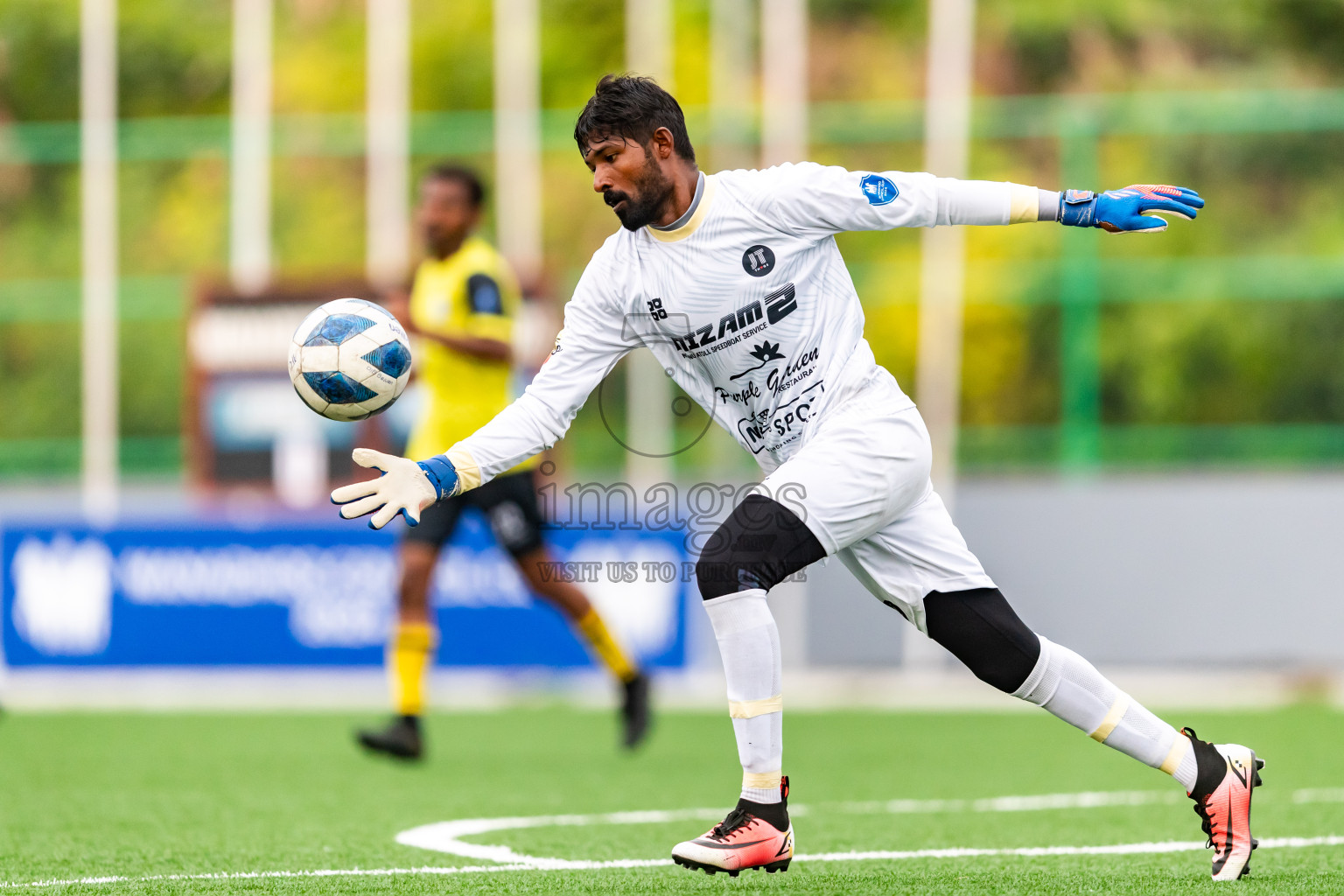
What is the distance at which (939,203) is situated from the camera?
4637 mm

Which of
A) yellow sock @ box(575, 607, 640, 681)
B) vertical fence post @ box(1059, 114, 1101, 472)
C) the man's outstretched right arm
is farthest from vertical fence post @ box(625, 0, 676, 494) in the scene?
the man's outstretched right arm

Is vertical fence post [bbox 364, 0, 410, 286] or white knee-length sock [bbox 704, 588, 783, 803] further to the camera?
vertical fence post [bbox 364, 0, 410, 286]

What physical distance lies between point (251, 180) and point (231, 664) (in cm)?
678

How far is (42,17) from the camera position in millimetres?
26125

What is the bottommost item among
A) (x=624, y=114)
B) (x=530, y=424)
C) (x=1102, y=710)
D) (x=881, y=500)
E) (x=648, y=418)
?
(x=1102, y=710)

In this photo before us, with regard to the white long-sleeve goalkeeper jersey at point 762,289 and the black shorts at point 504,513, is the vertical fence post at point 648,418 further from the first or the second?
the white long-sleeve goalkeeper jersey at point 762,289

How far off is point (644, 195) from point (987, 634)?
1.44 metres

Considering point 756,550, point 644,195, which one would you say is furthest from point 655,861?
point 644,195

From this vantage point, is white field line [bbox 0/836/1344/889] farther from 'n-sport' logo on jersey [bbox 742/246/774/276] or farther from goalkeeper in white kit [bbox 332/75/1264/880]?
'n-sport' logo on jersey [bbox 742/246/774/276]

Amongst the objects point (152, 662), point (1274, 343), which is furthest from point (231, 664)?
point (1274, 343)

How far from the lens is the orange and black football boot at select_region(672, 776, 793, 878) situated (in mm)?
4219

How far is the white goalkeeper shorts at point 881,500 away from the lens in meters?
4.44

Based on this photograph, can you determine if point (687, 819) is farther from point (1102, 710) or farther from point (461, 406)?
point (461, 406)

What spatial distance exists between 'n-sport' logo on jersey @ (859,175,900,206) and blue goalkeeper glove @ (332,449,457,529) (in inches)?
52.5
